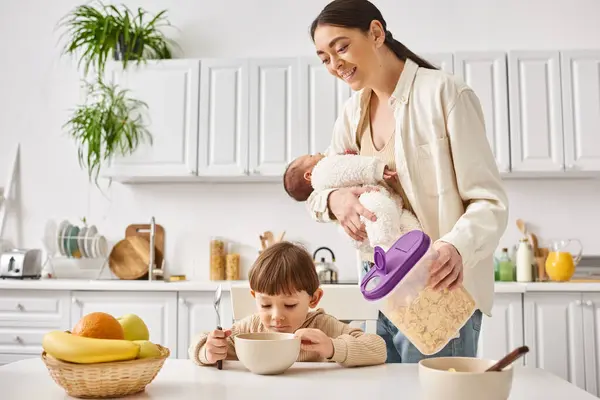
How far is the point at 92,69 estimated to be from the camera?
4035 millimetres

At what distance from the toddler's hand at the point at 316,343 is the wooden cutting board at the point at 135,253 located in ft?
8.81

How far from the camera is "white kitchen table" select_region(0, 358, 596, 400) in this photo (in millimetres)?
966

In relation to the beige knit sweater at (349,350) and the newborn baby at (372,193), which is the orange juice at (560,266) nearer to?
the newborn baby at (372,193)

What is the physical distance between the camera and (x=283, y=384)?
1.05 metres

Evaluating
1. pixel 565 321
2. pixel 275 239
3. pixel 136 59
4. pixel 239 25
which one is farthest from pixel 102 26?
pixel 565 321

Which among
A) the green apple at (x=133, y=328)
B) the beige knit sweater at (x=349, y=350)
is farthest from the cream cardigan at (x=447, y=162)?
the green apple at (x=133, y=328)

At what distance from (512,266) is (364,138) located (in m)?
2.24

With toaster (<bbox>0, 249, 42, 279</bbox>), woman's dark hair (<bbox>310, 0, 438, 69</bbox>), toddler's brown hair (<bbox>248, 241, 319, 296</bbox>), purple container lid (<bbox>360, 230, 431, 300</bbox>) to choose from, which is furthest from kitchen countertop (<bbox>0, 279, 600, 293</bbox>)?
purple container lid (<bbox>360, 230, 431, 300</bbox>)

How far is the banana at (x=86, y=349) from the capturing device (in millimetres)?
947

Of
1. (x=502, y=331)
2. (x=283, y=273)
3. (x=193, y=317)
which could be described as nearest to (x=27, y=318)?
(x=193, y=317)

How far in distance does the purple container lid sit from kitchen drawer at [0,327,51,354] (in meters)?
2.88

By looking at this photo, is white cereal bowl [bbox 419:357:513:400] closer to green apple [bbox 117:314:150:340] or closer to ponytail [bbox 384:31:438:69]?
green apple [bbox 117:314:150:340]

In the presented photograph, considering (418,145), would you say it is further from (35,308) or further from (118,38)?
(118,38)

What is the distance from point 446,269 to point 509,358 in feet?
0.82
